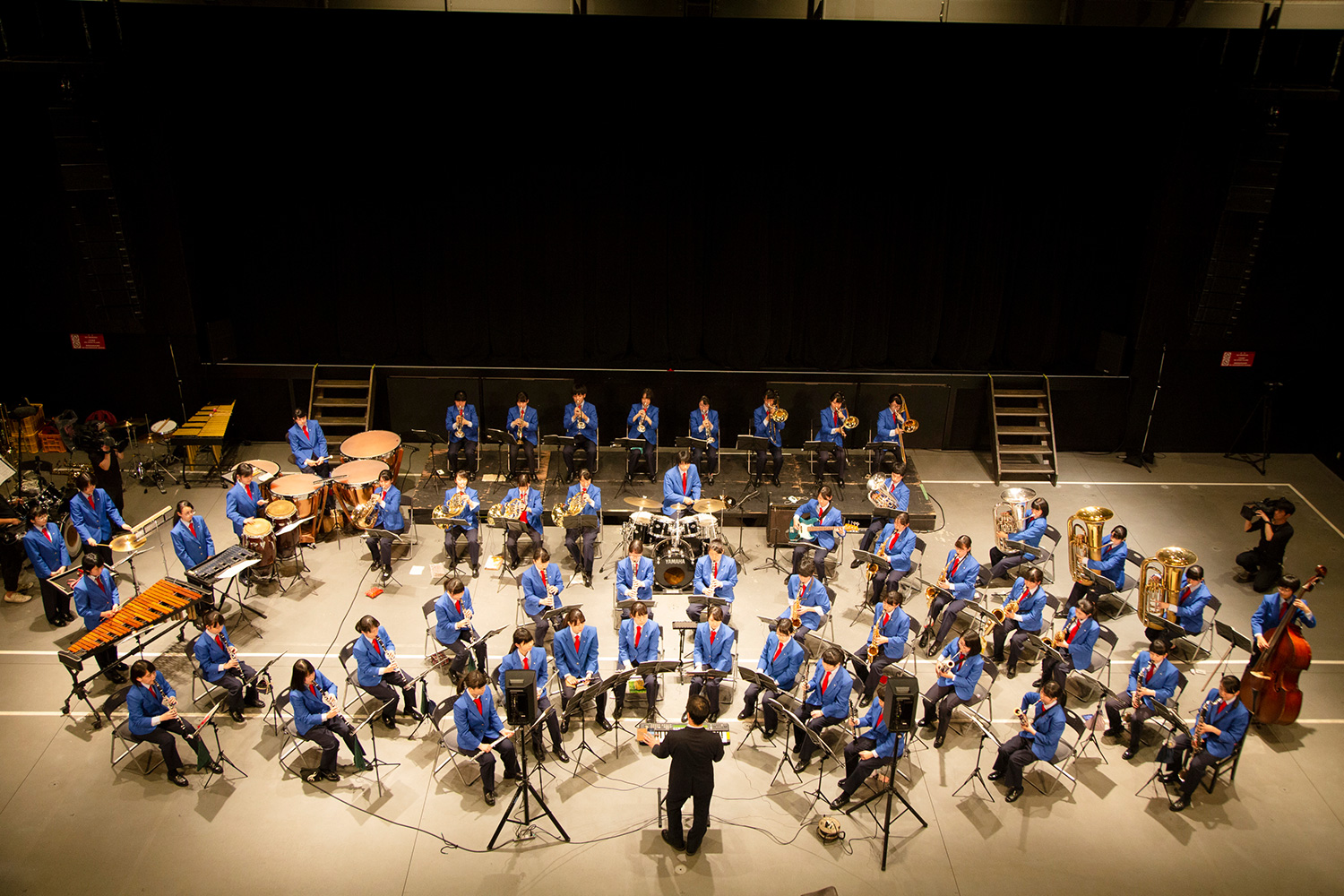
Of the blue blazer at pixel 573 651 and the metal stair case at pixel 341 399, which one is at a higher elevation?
the metal stair case at pixel 341 399

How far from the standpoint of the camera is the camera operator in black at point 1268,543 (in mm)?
10320

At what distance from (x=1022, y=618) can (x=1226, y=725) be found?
6.52ft

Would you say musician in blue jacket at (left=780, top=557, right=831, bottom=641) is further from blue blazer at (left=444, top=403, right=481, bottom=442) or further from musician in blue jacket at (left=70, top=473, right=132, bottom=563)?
musician in blue jacket at (left=70, top=473, right=132, bottom=563)

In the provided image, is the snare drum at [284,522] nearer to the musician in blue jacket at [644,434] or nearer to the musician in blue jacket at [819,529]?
the musician in blue jacket at [644,434]

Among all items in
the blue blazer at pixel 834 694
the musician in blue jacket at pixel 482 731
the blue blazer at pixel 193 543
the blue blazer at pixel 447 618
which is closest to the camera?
the musician in blue jacket at pixel 482 731

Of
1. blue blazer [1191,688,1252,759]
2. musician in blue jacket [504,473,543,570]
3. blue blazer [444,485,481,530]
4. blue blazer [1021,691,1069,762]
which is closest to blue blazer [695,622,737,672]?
blue blazer [1021,691,1069,762]

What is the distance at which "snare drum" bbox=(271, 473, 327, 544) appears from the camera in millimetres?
10500

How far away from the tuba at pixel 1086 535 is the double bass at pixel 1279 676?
198 centimetres

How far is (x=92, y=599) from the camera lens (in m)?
8.83

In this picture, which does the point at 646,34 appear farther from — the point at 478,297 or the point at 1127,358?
the point at 1127,358

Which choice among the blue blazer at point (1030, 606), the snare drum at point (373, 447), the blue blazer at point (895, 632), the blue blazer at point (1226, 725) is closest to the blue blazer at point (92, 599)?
the snare drum at point (373, 447)

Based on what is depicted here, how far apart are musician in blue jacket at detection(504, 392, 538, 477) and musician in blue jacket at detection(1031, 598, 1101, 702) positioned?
281 inches

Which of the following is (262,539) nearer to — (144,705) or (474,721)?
(144,705)

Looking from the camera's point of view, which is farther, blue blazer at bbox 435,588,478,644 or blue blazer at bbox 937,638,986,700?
blue blazer at bbox 435,588,478,644
